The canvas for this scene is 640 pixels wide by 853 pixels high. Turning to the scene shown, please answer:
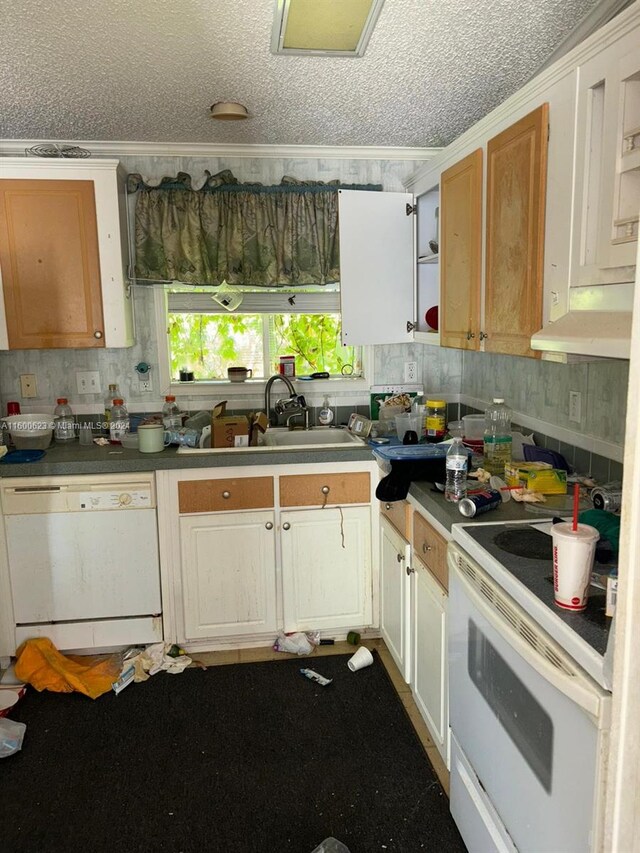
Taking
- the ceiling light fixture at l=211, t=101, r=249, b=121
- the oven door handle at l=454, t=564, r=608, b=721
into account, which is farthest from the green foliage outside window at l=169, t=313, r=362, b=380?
the oven door handle at l=454, t=564, r=608, b=721

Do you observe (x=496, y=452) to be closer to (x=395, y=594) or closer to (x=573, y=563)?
(x=395, y=594)

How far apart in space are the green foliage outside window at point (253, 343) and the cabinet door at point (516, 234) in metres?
1.34

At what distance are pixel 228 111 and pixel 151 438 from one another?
1366 mm

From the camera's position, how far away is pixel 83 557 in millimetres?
2836

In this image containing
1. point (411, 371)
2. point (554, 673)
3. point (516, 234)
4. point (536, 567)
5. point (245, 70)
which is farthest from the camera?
point (411, 371)

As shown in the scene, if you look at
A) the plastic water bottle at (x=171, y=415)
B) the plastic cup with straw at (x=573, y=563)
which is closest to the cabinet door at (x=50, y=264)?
the plastic water bottle at (x=171, y=415)

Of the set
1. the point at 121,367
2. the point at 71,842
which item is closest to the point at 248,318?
the point at 121,367

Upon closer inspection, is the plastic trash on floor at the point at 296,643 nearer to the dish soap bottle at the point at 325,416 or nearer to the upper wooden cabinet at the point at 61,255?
the dish soap bottle at the point at 325,416

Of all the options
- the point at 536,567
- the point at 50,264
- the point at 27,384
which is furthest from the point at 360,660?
the point at 50,264

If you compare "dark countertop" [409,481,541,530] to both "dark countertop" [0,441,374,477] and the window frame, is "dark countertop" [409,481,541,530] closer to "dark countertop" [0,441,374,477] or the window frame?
"dark countertop" [0,441,374,477]

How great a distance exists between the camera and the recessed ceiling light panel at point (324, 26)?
1797mm

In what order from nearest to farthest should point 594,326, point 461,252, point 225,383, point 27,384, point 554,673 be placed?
1. point 554,673
2. point 594,326
3. point 461,252
4. point 27,384
5. point 225,383

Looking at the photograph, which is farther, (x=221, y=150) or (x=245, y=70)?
(x=221, y=150)

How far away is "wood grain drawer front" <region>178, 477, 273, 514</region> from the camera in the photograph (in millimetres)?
2840
